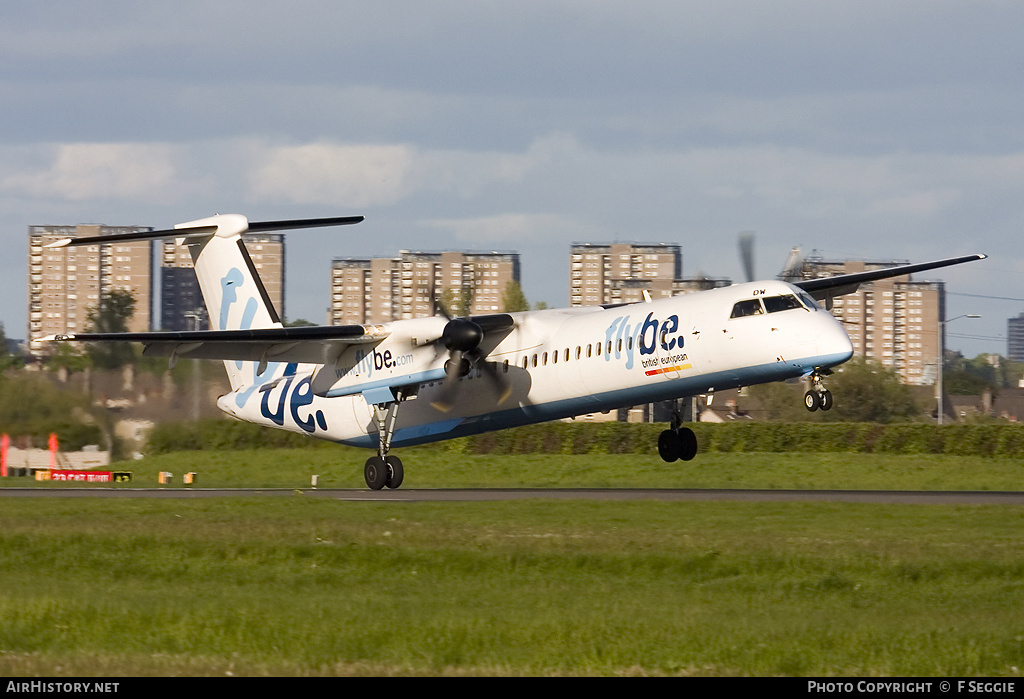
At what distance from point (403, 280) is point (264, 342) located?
129m

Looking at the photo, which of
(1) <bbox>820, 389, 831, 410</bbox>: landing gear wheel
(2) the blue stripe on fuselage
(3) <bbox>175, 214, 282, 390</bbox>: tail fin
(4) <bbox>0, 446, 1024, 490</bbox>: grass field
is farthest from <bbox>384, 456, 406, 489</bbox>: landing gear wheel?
(1) <bbox>820, 389, 831, 410</bbox>: landing gear wheel

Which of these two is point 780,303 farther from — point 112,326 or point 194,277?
point 194,277

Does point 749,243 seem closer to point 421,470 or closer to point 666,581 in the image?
point 666,581

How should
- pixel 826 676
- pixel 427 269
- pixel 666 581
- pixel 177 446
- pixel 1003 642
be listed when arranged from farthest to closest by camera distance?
pixel 427 269 < pixel 177 446 < pixel 666 581 < pixel 1003 642 < pixel 826 676

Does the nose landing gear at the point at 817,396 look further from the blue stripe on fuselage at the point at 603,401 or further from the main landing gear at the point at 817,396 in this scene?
the blue stripe on fuselage at the point at 603,401

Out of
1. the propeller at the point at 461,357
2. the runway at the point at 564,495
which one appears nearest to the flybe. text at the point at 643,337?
the propeller at the point at 461,357

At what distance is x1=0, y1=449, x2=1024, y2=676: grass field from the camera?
39.1 feet

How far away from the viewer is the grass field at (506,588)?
1193 centimetres

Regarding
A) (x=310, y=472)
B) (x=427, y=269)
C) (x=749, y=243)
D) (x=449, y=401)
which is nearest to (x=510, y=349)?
(x=449, y=401)

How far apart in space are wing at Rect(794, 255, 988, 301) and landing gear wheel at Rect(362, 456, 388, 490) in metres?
10.9

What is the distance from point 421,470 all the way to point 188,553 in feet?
81.6

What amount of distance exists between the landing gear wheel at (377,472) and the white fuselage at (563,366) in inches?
32.0

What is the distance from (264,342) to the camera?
1160 inches

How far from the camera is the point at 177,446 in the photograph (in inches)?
1512
